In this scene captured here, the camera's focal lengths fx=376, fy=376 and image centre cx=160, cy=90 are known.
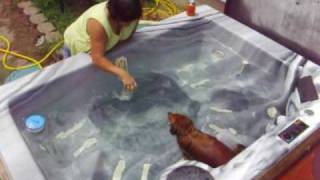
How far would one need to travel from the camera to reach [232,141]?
260 cm

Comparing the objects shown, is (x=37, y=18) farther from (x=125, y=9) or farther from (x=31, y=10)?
(x=125, y=9)

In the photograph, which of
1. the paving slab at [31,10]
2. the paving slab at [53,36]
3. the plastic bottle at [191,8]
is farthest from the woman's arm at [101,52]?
the paving slab at [31,10]

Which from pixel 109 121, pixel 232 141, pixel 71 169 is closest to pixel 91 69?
pixel 109 121

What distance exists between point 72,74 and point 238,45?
133cm

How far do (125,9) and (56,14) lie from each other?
2043 mm

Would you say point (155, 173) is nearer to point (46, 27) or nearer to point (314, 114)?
point (314, 114)

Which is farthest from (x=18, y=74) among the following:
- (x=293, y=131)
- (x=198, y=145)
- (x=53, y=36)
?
(x=293, y=131)

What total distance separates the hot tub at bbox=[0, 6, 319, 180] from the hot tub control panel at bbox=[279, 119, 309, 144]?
2cm

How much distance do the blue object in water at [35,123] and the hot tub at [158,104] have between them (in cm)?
4

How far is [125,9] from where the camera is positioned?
2.18 metres

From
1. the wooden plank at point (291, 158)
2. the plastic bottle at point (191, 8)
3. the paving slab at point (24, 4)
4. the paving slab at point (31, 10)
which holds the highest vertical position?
the plastic bottle at point (191, 8)

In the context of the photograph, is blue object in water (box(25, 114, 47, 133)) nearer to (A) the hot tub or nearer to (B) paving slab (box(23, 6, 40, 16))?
(A) the hot tub

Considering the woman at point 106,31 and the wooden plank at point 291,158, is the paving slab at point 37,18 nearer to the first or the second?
the woman at point 106,31

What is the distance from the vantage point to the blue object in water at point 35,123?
2.19m
